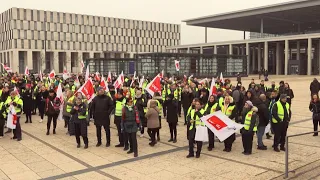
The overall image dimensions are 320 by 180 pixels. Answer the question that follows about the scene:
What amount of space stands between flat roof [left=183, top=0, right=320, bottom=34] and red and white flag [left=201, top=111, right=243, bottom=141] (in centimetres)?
4878

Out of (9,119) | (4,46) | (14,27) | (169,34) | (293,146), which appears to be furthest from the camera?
(169,34)

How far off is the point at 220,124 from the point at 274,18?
58640 millimetres

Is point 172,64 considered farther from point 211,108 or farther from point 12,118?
point 211,108

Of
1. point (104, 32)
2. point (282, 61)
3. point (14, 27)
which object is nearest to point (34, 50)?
point (14, 27)

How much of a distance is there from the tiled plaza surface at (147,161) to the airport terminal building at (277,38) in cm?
4873

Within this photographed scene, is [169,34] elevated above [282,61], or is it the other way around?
[169,34]

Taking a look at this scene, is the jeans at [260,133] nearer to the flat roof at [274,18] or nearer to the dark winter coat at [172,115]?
the dark winter coat at [172,115]

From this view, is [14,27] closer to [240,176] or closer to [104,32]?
[104,32]

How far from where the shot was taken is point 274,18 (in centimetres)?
6250

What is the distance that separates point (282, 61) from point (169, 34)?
66.2m

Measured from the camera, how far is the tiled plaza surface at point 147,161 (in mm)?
7578

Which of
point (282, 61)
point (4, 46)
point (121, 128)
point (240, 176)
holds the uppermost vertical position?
point (4, 46)

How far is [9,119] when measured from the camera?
11312mm

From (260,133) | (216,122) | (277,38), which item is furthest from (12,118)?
(277,38)
